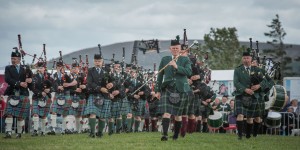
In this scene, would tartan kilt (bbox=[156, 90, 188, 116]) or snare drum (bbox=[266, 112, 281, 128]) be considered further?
snare drum (bbox=[266, 112, 281, 128])

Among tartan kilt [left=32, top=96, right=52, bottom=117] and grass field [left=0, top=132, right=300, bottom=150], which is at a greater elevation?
tartan kilt [left=32, top=96, right=52, bottom=117]

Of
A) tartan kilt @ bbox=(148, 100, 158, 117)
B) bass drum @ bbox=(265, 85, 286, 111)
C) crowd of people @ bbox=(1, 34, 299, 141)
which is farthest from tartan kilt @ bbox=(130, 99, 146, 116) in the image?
bass drum @ bbox=(265, 85, 286, 111)

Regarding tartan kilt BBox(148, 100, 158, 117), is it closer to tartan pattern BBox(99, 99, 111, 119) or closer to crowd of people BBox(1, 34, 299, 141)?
crowd of people BBox(1, 34, 299, 141)

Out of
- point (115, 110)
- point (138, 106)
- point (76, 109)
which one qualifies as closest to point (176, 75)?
point (115, 110)

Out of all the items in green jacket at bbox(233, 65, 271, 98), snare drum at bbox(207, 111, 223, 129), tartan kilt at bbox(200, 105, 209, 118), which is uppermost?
green jacket at bbox(233, 65, 271, 98)

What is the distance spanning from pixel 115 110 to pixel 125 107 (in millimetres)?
1498

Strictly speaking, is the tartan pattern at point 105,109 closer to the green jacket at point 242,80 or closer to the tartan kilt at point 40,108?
the tartan kilt at point 40,108

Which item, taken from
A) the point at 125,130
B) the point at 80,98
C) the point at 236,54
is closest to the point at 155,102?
the point at 125,130

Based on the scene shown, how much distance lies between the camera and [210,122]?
2008 centimetres

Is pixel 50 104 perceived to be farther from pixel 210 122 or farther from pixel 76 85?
pixel 210 122

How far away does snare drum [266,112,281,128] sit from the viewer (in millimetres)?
18281

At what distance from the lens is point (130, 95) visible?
18.4 m

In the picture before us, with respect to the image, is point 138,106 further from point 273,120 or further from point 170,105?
point 170,105

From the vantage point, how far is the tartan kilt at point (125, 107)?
1688cm
